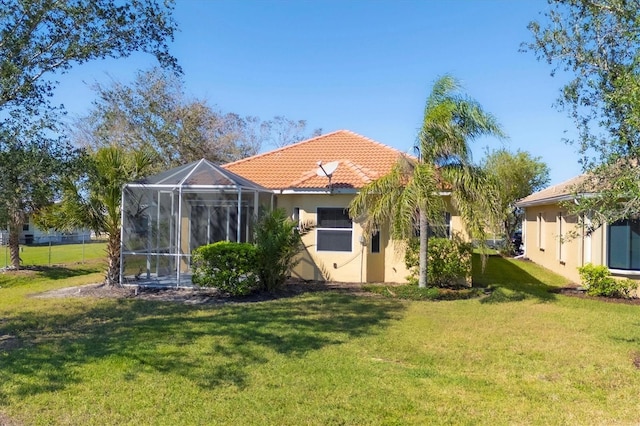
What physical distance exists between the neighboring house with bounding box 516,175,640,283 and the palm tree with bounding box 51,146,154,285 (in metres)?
11.3

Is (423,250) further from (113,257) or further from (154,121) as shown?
(154,121)

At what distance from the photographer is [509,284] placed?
53.5 ft

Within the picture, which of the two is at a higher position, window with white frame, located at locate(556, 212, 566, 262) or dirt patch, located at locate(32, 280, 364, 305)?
window with white frame, located at locate(556, 212, 566, 262)

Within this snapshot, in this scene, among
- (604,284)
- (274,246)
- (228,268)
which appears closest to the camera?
(228,268)

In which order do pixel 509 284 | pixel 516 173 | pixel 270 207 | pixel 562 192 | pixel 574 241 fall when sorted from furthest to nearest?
pixel 516 173
pixel 562 192
pixel 574 241
pixel 509 284
pixel 270 207

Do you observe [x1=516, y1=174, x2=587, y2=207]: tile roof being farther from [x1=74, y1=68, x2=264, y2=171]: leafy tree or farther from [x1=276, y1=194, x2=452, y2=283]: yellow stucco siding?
[x1=74, y1=68, x2=264, y2=171]: leafy tree

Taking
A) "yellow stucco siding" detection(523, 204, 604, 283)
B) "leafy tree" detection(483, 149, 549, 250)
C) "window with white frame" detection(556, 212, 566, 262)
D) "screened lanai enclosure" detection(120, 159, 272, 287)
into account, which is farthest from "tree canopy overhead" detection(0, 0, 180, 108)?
"leafy tree" detection(483, 149, 549, 250)

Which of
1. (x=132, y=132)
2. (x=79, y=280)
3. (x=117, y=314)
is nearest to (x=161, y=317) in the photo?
(x=117, y=314)

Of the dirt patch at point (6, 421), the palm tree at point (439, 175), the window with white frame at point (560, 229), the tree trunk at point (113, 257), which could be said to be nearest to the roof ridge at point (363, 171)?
the palm tree at point (439, 175)

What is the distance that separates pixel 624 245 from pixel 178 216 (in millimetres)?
13206

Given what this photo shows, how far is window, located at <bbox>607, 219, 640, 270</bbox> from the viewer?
13797 millimetres

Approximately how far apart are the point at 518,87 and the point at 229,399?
11.9 metres

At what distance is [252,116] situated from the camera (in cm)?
3844

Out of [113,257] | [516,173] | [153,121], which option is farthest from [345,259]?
[516,173]
